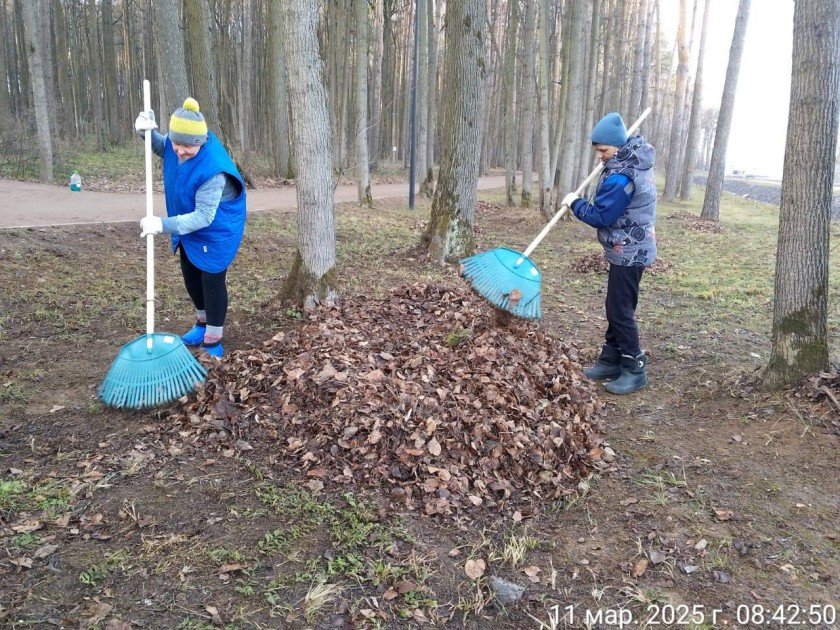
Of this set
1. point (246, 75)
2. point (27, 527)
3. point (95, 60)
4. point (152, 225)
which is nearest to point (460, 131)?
point (152, 225)

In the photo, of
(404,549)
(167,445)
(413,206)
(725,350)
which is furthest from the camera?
(413,206)

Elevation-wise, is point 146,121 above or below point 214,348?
above

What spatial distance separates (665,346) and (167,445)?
15.0ft

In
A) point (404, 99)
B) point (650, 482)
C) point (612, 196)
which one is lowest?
point (650, 482)

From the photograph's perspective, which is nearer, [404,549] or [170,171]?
[404,549]

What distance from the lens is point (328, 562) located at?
2.70 m

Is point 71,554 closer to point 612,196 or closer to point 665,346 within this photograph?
point 612,196

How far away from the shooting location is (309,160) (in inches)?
201

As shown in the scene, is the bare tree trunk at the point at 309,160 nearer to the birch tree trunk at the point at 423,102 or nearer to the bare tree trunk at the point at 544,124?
the bare tree trunk at the point at 544,124

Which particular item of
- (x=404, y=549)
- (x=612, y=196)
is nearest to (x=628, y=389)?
(x=612, y=196)

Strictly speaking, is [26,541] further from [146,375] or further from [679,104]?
[679,104]

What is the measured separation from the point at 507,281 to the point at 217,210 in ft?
7.10

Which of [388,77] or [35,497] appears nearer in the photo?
[35,497]

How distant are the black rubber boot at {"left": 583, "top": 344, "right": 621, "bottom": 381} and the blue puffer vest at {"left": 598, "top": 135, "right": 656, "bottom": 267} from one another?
33.4 inches
